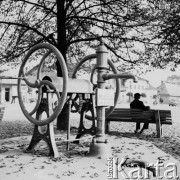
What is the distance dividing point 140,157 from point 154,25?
545cm

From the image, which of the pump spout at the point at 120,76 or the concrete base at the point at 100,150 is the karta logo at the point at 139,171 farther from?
the pump spout at the point at 120,76

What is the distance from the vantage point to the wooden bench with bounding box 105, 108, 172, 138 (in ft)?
29.6

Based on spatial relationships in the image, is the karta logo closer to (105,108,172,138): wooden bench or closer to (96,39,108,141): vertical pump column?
(96,39,108,141): vertical pump column

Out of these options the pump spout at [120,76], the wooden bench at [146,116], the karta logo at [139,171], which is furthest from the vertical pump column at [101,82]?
the wooden bench at [146,116]

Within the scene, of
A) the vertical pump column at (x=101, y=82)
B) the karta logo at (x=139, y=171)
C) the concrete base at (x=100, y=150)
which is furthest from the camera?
the vertical pump column at (x=101, y=82)

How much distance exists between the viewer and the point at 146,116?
9250 millimetres

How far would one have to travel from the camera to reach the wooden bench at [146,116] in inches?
355

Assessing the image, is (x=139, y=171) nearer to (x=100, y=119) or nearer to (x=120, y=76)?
(x=100, y=119)

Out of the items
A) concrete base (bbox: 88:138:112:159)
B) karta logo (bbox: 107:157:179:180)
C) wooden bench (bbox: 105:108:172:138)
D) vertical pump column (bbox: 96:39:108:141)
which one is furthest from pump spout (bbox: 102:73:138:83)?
wooden bench (bbox: 105:108:172:138)

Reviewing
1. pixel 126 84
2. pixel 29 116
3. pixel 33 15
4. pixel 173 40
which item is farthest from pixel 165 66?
pixel 126 84

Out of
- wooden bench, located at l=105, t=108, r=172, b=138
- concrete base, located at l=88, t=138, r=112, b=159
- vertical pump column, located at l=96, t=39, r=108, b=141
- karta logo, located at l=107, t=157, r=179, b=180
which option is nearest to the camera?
karta logo, located at l=107, t=157, r=179, b=180

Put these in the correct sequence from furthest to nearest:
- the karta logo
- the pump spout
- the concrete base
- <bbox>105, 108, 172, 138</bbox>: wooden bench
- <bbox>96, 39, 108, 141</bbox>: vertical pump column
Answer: <bbox>105, 108, 172, 138</bbox>: wooden bench → <bbox>96, 39, 108, 141</bbox>: vertical pump column → the concrete base → the pump spout → the karta logo

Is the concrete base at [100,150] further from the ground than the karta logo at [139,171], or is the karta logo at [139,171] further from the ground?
the concrete base at [100,150]

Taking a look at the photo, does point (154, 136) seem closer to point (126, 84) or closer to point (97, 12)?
point (97, 12)
